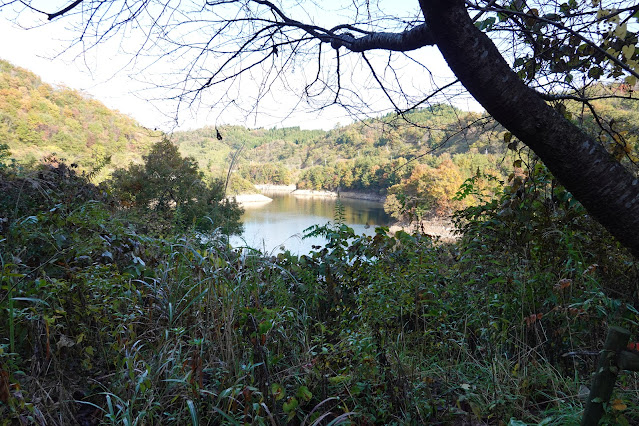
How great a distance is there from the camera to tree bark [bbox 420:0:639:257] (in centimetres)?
111

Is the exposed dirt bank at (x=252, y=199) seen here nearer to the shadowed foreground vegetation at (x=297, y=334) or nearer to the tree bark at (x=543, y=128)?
the shadowed foreground vegetation at (x=297, y=334)

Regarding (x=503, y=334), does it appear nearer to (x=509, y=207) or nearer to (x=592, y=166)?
(x=592, y=166)

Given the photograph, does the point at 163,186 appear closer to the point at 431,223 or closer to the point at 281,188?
the point at 431,223

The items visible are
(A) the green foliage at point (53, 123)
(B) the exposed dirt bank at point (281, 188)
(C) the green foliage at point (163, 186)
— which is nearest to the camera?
(C) the green foliage at point (163, 186)

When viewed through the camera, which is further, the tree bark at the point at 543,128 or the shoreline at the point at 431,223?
the shoreline at the point at 431,223

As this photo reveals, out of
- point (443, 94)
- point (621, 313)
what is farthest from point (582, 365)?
point (443, 94)

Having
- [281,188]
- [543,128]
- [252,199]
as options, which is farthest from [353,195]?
[543,128]

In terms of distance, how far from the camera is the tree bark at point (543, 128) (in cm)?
111

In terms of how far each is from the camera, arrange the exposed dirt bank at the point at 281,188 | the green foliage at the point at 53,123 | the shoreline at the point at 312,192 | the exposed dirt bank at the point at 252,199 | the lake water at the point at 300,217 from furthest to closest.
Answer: the exposed dirt bank at the point at 281,188, the shoreline at the point at 312,192, the exposed dirt bank at the point at 252,199, the green foliage at the point at 53,123, the lake water at the point at 300,217

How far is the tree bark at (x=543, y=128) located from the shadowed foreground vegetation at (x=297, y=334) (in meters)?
0.38

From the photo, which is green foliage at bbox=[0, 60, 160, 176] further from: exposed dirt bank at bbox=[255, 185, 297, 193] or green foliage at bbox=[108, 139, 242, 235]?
exposed dirt bank at bbox=[255, 185, 297, 193]

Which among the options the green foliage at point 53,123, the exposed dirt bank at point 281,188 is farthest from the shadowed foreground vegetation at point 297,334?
the exposed dirt bank at point 281,188

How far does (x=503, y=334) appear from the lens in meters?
1.61

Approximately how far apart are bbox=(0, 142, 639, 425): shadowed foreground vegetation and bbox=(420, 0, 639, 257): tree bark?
376 mm
